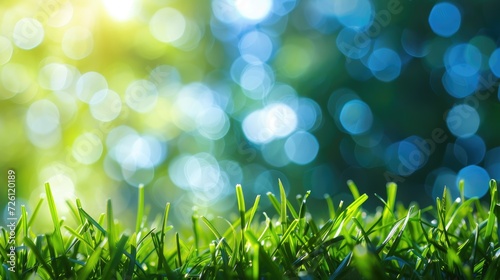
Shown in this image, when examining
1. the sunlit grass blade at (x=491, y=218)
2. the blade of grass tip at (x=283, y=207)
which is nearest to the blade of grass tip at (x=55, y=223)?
the blade of grass tip at (x=283, y=207)

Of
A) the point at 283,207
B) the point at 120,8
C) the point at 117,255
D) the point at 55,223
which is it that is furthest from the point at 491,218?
the point at 120,8

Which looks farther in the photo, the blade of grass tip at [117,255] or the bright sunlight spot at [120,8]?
the bright sunlight spot at [120,8]

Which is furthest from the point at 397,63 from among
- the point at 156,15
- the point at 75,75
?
the point at 75,75

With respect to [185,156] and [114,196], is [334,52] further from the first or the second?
[114,196]

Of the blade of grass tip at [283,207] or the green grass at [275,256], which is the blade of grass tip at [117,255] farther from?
the blade of grass tip at [283,207]

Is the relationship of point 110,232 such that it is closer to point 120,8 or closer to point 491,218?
point 491,218

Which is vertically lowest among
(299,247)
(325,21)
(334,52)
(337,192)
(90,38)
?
(337,192)

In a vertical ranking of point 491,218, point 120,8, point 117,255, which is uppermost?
point 120,8

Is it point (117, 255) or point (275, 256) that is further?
point (275, 256)
